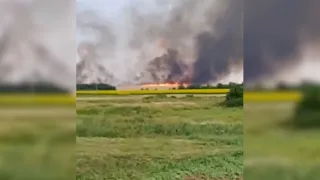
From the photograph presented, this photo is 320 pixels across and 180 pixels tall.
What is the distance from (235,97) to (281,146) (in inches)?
17.5

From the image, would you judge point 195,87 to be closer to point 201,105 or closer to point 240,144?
point 201,105

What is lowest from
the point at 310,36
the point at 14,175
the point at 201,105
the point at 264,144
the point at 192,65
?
the point at 14,175

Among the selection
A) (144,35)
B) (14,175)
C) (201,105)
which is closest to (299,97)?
(201,105)

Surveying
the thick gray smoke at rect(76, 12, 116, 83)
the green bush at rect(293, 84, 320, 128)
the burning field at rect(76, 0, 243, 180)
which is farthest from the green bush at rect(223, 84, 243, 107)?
the thick gray smoke at rect(76, 12, 116, 83)

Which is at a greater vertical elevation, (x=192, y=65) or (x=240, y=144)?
(x=192, y=65)

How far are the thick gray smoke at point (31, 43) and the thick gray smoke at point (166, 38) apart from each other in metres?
0.27

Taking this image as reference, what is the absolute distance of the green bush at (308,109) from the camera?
280cm

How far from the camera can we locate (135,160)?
287 cm

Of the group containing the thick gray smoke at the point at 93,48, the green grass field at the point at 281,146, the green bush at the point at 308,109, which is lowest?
the green grass field at the point at 281,146

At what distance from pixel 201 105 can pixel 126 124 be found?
0.53 meters

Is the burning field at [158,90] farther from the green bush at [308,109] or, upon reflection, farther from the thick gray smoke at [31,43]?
the green bush at [308,109]

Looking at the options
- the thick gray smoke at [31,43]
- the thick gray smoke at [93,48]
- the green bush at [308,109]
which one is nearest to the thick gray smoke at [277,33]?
the green bush at [308,109]

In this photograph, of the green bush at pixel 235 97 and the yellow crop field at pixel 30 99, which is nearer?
the yellow crop field at pixel 30 99

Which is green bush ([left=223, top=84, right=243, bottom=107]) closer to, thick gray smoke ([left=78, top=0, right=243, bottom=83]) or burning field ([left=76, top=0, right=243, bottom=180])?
burning field ([left=76, top=0, right=243, bottom=180])
